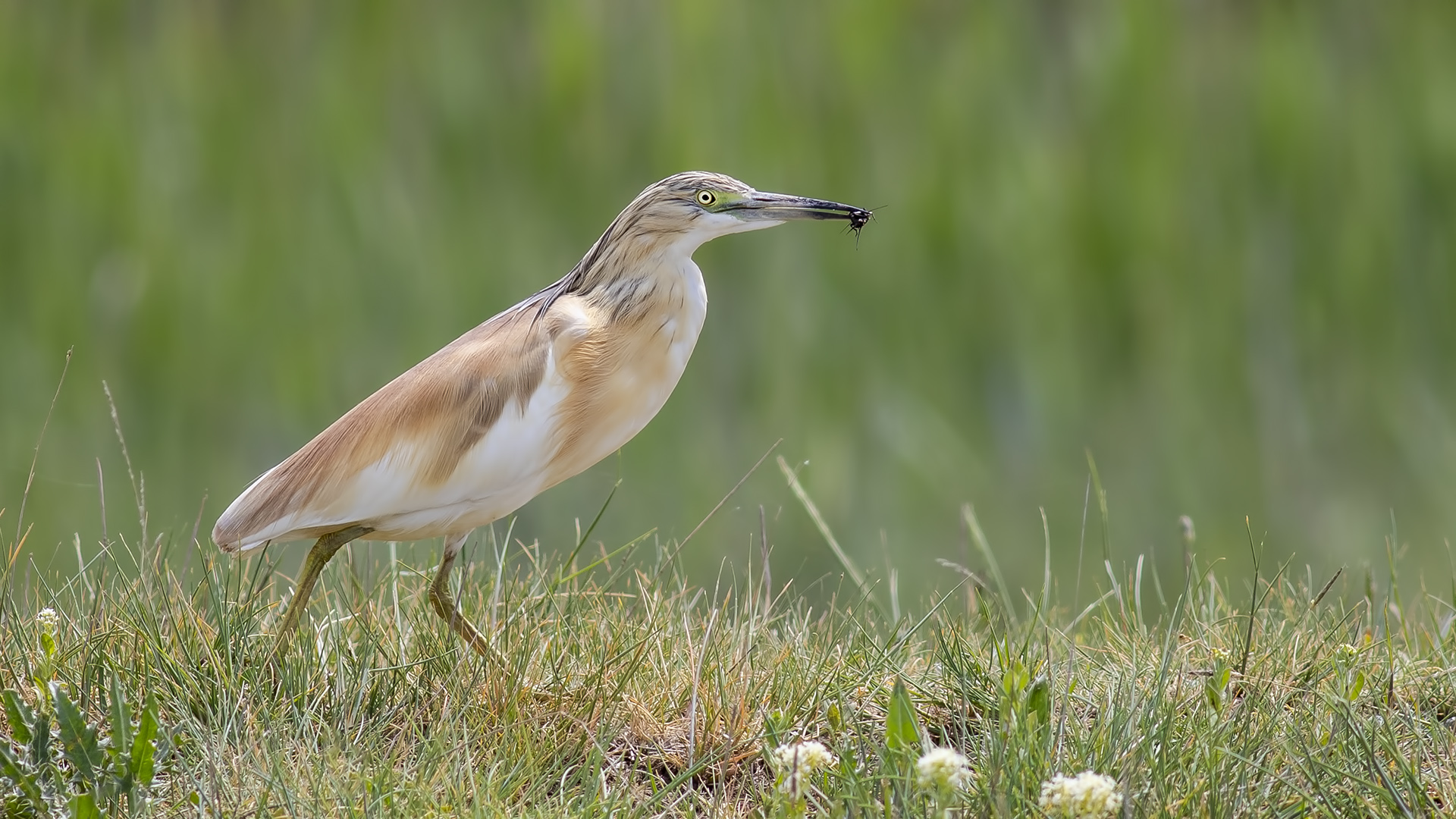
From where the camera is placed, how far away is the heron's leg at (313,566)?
3227mm

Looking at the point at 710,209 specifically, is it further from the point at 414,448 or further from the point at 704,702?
the point at 704,702

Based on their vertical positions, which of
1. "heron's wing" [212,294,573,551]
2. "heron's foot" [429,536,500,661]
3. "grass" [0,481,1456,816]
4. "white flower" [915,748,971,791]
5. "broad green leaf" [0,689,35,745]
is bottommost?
"grass" [0,481,1456,816]

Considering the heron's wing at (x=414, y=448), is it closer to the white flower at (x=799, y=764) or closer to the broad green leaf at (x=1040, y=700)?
the white flower at (x=799, y=764)

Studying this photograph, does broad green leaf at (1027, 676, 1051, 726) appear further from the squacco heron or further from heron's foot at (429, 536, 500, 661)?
the squacco heron

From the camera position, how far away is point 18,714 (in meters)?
2.65

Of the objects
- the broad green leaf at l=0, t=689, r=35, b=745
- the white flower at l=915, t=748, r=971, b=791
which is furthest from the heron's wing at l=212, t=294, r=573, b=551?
the white flower at l=915, t=748, r=971, b=791

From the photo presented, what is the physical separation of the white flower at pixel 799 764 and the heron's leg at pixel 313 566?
1.21m

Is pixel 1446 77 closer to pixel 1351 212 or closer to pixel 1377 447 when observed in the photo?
pixel 1351 212

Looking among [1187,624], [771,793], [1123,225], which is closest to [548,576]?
[771,793]

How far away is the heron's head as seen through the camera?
3.57 m

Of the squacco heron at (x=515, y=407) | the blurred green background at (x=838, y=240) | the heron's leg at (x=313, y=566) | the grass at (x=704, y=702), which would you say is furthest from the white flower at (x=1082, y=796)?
the blurred green background at (x=838, y=240)

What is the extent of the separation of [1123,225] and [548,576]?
520 centimetres

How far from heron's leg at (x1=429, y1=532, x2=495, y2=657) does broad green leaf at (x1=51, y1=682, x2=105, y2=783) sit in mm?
795

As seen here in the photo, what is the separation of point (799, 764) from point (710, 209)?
161 cm
